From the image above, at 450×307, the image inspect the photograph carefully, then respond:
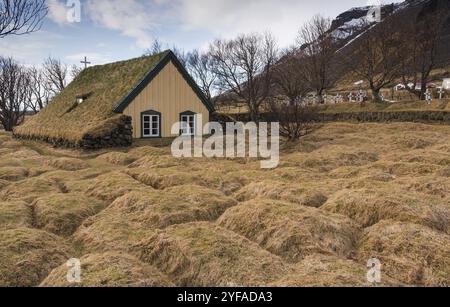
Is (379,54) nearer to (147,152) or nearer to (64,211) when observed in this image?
(147,152)

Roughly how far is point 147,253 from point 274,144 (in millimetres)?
13257

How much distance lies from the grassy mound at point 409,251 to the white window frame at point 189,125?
19.8 meters

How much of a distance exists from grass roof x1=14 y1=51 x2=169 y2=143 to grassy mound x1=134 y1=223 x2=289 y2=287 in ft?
51.3

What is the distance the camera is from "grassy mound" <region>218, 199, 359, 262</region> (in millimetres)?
6266

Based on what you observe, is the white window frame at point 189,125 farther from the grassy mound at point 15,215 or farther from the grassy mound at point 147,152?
the grassy mound at point 15,215

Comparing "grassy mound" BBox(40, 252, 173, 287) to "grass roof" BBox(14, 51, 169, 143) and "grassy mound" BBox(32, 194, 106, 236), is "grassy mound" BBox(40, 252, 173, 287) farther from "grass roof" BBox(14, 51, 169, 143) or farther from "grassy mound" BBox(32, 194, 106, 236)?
"grass roof" BBox(14, 51, 169, 143)

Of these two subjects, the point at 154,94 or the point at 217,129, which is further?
the point at 217,129

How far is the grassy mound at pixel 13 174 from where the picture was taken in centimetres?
1283

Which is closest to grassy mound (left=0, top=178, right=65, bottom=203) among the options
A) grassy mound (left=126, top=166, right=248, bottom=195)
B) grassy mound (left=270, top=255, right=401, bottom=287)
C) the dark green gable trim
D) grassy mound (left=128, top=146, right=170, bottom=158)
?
grassy mound (left=126, top=166, right=248, bottom=195)

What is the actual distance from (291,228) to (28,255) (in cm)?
465

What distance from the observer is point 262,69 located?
4250 centimetres

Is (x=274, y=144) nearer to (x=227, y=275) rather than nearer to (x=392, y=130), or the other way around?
(x=392, y=130)

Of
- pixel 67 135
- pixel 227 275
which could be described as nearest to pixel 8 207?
pixel 227 275
